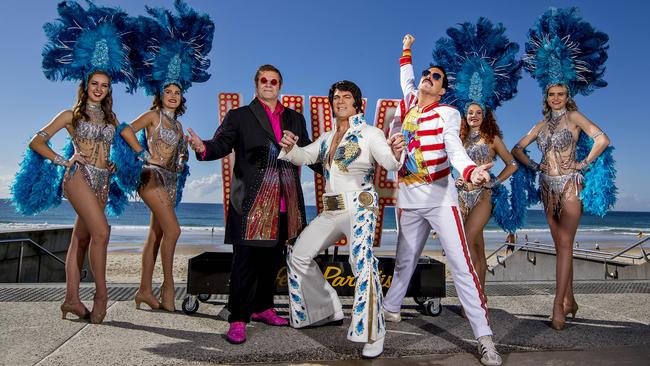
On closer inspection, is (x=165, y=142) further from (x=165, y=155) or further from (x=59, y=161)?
(x=59, y=161)

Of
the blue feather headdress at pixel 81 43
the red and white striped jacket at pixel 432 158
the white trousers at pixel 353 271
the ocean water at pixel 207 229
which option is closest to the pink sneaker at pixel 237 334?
the white trousers at pixel 353 271

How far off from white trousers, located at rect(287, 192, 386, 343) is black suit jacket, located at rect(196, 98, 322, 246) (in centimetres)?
29

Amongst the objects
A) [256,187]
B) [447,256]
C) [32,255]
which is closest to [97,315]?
[256,187]

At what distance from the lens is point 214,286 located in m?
3.73

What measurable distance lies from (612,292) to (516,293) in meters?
1.14

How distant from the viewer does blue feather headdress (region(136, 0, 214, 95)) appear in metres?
3.84

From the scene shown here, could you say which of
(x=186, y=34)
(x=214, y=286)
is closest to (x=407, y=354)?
→ (x=214, y=286)

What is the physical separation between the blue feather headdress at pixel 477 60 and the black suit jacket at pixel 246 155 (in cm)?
176

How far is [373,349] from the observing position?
2723mm

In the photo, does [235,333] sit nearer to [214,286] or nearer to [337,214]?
[214,286]

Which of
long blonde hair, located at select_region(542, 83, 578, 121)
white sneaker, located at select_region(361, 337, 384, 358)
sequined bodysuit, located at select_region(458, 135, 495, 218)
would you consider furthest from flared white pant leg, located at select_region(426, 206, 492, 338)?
long blonde hair, located at select_region(542, 83, 578, 121)

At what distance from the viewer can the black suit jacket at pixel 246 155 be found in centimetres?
322

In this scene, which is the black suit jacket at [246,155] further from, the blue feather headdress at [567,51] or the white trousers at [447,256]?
the blue feather headdress at [567,51]

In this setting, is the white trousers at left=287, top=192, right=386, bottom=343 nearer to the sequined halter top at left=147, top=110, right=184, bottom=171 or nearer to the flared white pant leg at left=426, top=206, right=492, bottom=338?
the flared white pant leg at left=426, top=206, right=492, bottom=338
